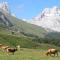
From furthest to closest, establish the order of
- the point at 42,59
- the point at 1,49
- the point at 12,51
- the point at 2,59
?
the point at 1,49 → the point at 12,51 → the point at 42,59 → the point at 2,59

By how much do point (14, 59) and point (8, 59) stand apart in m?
0.86

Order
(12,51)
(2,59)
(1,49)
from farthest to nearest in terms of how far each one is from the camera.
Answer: (1,49), (12,51), (2,59)

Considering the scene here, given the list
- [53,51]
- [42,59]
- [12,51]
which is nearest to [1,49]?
[12,51]

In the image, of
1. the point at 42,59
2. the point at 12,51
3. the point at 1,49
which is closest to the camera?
the point at 42,59

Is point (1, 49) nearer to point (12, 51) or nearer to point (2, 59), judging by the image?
point (12, 51)

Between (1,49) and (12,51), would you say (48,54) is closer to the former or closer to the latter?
(12,51)

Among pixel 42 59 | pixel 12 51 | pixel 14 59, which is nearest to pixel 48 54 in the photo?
pixel 12 51

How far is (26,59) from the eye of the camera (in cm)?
3616

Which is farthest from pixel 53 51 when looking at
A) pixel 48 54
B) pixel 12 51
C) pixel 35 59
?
pixel 35 59

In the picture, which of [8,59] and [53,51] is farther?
[53,51]

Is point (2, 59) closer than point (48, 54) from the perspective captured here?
Yes

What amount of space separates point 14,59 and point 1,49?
21.0 metres

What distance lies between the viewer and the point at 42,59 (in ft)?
124

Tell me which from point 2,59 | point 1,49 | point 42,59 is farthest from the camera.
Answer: point 1,49
